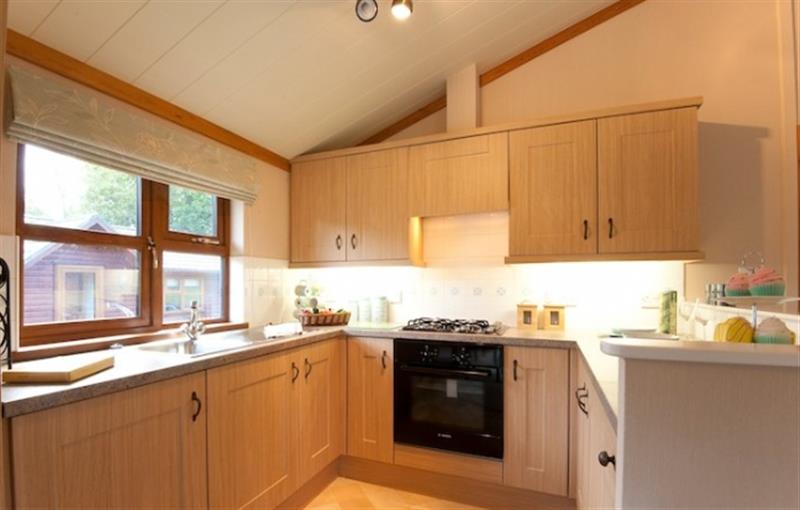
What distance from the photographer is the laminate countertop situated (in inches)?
41.1

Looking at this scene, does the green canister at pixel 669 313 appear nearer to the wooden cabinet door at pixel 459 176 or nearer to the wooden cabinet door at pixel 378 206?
the wooden cabinet door at pixel 459 176

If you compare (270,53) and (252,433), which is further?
(270,53)

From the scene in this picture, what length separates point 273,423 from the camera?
1876 millimetres

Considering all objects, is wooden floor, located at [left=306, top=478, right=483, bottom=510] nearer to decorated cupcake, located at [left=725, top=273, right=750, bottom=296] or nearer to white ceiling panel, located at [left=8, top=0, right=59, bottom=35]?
decorated cupcake, located at [left=725, top=273, right=750, bottom=296]

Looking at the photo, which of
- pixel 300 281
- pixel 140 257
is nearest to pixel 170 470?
pixel 140 257

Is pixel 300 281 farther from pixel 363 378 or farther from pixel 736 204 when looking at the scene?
pixel 736 204

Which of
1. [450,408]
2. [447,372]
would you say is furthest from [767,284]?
[450,408]

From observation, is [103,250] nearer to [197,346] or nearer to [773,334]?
[197,346]

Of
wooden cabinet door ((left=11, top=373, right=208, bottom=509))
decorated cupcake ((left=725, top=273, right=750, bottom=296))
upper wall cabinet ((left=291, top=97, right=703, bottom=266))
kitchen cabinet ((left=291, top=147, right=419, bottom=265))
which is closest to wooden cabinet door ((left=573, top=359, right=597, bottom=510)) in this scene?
decorated cupcake ((left=725, top=273, right=750, bottom=296))

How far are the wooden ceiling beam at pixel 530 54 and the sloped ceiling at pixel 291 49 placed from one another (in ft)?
0.18

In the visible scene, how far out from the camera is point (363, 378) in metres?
2.40

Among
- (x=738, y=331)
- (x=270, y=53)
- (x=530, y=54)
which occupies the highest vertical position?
(x=530, y=54)

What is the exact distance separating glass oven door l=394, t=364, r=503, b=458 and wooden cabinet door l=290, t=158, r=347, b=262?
1.03 metres

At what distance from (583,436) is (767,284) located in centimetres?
101
